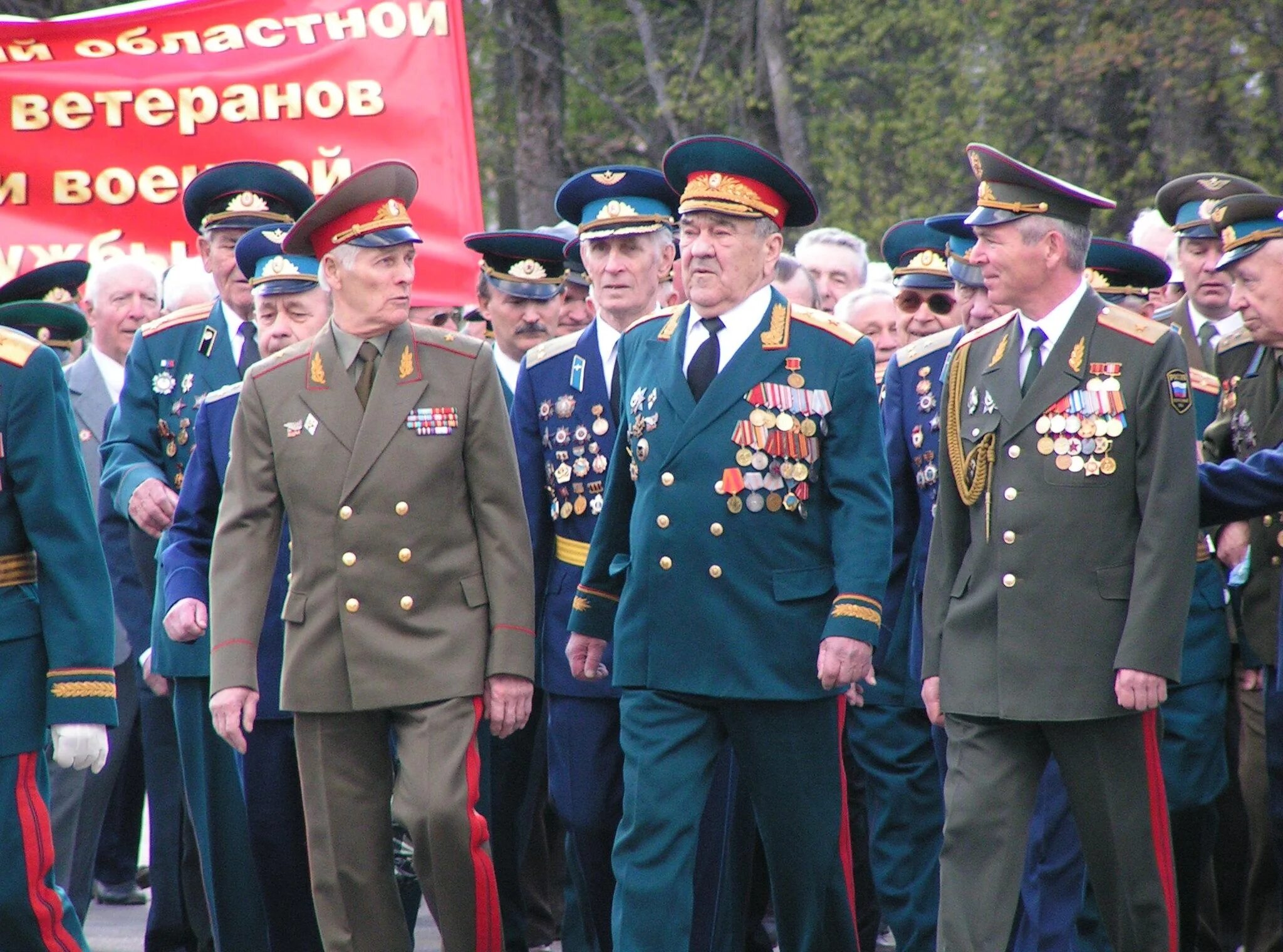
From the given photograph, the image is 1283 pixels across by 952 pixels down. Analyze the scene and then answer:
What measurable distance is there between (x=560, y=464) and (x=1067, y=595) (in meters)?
1.94

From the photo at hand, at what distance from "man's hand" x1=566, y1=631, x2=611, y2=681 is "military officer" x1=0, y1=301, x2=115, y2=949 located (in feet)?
4.46

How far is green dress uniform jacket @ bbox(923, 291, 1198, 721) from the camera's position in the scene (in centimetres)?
552

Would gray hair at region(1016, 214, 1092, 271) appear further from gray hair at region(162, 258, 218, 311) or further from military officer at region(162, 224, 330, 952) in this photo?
gray hair at region(162, 258, 218, 311)

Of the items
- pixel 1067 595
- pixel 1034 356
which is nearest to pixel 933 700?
pixel 1067 595

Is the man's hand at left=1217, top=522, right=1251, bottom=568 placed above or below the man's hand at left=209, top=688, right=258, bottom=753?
above

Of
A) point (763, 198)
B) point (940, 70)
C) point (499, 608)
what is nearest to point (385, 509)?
point (499, 608)

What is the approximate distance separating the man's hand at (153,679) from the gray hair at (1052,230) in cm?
319

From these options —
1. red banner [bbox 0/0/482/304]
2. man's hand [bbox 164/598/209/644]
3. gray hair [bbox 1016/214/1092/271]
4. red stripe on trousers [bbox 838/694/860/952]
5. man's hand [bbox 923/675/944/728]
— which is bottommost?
red stripe on trousers [bbox 838/694/860/952]

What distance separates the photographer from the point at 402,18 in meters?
10.0

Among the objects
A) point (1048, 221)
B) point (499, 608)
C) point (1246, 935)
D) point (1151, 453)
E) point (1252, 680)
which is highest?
point (1048, 221)

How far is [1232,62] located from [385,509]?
488 inches

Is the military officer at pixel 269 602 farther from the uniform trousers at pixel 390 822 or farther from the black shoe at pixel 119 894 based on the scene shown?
the black shoe at pixel 119 894

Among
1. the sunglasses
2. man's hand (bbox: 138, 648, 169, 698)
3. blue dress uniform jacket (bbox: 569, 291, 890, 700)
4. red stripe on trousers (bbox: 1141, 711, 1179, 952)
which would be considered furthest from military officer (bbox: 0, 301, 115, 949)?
the sunglasses

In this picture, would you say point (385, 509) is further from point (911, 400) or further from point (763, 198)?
point (911, 400)
